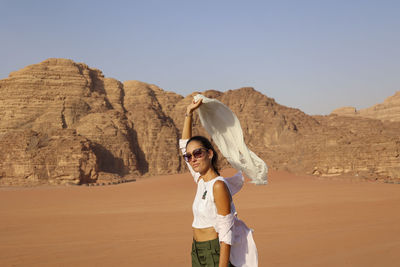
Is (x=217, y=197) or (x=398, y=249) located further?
(x=398, y=249)

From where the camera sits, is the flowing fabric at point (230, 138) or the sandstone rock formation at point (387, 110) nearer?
the flowing fabric at point (230, 138)

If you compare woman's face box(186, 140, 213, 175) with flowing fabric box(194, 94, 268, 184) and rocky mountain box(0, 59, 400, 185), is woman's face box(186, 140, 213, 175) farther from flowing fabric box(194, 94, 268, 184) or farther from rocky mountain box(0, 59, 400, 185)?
rocky mountain box(0, 59, 400, 185)

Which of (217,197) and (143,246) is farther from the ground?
(217,197)

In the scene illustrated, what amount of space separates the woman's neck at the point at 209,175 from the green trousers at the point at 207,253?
43 centimetres

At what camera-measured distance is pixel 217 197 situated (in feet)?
7.89

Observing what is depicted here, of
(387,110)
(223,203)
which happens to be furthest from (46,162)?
(387,110)

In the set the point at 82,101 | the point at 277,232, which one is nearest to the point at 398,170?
the point at 277,232

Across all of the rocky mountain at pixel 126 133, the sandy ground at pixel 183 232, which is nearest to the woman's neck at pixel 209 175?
the sandy ground at pixel 183 232

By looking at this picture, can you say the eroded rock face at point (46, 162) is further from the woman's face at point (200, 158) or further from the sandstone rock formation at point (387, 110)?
the sandstone rock formation at point (387, 110)

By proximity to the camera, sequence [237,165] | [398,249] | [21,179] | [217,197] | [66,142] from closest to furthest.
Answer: [217,197]
[237,165]
[398,249]
[21,179]
[66,142]

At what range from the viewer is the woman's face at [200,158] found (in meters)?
2.70

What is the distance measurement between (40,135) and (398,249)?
31.0 meters

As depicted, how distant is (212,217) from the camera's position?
8.39 feet

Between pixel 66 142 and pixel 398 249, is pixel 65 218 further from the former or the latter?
pixel 66 142
